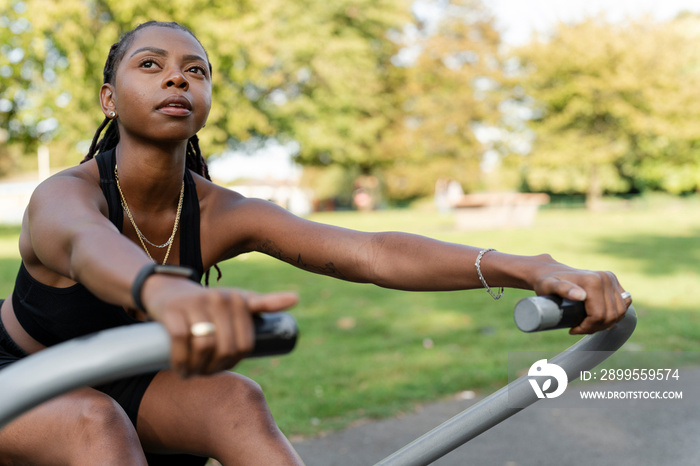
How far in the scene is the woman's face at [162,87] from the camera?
160 centimetres

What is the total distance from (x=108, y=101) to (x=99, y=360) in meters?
1.11

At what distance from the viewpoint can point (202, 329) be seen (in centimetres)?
90

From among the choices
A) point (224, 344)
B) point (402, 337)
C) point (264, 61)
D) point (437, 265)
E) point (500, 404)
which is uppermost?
point (224, 344)

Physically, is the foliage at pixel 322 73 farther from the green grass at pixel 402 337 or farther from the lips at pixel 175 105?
the lips at pixel 175 105

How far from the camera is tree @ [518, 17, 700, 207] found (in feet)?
88.7

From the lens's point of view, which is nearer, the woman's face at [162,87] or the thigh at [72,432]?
the thigh at [72,432]

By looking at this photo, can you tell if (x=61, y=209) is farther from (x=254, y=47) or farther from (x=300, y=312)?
(x=254, y=47)

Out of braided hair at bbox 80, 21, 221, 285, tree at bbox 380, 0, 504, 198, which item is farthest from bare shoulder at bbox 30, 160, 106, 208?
tree at bbox 380, 0, 504, 198

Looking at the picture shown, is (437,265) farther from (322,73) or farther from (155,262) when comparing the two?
(322,73)

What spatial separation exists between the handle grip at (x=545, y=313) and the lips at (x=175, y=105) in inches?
34.8

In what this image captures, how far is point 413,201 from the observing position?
133ft

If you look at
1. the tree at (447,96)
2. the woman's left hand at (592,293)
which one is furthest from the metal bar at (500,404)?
the tree at (447,96)

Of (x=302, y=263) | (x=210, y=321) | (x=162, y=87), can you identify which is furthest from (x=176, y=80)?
(x=210, y=321)

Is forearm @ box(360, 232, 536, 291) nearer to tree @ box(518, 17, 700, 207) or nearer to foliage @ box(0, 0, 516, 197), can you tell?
foliage @ box(0, 0, 516, 197)
